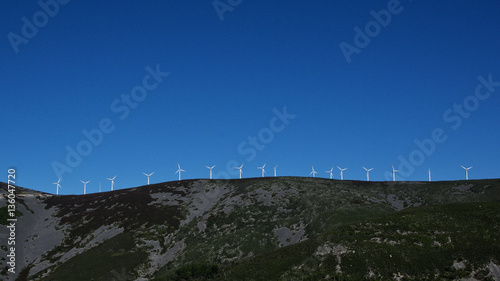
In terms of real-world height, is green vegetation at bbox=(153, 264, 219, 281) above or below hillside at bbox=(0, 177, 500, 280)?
below

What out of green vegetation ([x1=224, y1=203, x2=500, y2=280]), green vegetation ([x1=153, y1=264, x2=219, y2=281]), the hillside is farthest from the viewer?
green vegetation ([x1=153, y1=264, x2=219, y2=281])

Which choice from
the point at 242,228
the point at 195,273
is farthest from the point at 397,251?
the point at 242,228

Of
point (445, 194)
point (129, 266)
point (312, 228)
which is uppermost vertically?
point (445, 194)

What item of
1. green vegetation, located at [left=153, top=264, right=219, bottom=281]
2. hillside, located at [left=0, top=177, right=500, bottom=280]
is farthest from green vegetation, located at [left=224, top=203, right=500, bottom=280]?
green vegetation, located at [left=153, top=264, right=219, bottom=281]

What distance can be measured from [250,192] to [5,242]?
6868 centimetres

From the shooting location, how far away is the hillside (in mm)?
56375

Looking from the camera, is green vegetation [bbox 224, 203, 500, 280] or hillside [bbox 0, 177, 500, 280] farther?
hillside [bbox 0, 177, 500, 280]

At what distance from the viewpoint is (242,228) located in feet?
325

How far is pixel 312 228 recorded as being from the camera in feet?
294

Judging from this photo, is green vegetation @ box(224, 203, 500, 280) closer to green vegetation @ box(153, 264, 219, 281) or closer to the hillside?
the hillside

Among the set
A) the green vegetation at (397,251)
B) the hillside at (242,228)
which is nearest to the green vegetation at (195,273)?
the hillside at (242,228)

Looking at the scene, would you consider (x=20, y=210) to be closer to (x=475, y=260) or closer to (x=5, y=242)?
(x=5, y=242)

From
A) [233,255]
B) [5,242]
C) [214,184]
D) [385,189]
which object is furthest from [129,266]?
[385,189]

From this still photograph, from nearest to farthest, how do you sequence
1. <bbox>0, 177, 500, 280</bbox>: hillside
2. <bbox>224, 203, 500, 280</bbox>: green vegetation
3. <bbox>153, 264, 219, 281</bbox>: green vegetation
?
<bbox>224, 203, 500, 280</bbox>: green vegetation, <bbox>0, 177, 500, 280</bbox>: hillside, <bbox>153, 264, 219, 281</bbox>: green vegetation
